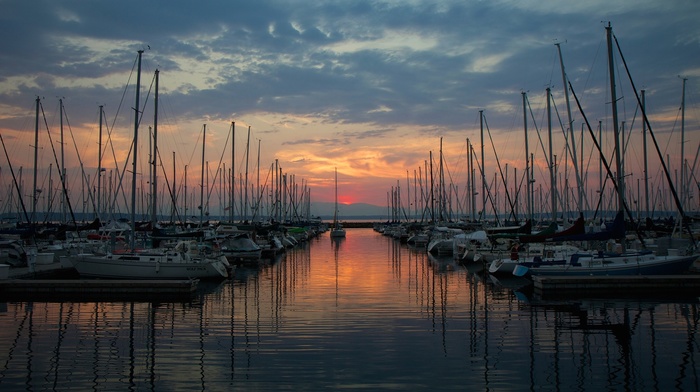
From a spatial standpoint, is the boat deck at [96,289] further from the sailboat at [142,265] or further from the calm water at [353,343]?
the sailboat at [142,265]

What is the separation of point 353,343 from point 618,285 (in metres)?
14.8

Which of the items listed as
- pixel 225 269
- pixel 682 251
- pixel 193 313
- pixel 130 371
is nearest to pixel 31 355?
pixel 130 371

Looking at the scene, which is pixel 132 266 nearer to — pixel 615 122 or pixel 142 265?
pixel 142 265

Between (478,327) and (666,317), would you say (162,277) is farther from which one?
(666,317)

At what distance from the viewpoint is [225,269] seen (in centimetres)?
3145

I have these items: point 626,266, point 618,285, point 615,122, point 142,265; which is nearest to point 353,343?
point 618,285

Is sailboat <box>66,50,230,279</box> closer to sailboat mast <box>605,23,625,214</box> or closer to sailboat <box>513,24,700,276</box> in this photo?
sailboat <box>513,24,700,276</box>

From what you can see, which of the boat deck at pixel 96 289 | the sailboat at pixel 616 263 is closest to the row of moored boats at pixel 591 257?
the sailboat at pixel 616 263

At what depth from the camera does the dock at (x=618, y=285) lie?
2433 cm

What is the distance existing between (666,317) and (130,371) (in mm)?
16649

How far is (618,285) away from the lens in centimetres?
2458

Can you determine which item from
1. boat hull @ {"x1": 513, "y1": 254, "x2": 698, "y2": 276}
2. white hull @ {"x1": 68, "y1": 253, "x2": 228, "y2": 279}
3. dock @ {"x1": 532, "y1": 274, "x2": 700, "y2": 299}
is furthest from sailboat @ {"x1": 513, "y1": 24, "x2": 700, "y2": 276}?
white hull @ {"x1": 68, "y1": 253, "x2": 228, "y2": 279}

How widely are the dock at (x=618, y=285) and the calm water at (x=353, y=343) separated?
1718 millimetres

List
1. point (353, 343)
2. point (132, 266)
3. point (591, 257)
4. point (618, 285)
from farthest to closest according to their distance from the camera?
→ point (132, 266), point (591, 257), point (618, 285), point (353, 343)
